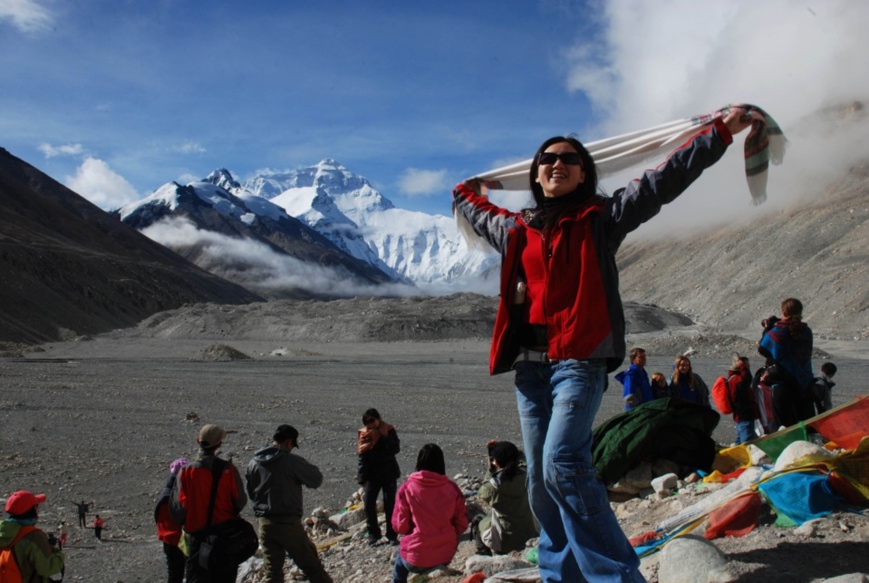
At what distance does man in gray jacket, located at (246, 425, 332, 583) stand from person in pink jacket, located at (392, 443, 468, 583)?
0.83 meters

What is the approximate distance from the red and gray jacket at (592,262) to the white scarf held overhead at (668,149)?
413 millimetres

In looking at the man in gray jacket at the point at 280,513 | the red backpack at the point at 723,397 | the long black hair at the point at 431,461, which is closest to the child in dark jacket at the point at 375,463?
the man in gray jacket at the point at 280,513

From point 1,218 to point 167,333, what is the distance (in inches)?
1821

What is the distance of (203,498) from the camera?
5156 mm

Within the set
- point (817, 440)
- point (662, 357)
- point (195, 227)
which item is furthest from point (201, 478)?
point (195, 227)

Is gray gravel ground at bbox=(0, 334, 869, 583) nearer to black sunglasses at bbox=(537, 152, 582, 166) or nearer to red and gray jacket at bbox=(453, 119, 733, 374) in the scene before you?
red and gray jacket at bbox=(453, 119, 733, 374)

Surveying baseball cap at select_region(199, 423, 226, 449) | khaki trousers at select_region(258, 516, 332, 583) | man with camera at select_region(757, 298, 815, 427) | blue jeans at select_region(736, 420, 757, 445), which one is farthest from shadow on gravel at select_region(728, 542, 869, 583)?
blue jeans at select_region(736, 420, 757, 445)

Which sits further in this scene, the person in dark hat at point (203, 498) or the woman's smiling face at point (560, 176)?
the person in dark hat at point (203, 498)

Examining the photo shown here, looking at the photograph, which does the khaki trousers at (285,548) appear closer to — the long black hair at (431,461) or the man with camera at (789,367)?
the long black hair at (431,461)

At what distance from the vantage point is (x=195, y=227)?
193 m

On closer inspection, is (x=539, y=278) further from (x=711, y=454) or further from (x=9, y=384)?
(x=9, y=384)

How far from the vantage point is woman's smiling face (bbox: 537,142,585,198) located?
3.24 metres

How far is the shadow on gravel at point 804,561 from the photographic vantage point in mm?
3332

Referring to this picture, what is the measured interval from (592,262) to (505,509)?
3.10 meters
